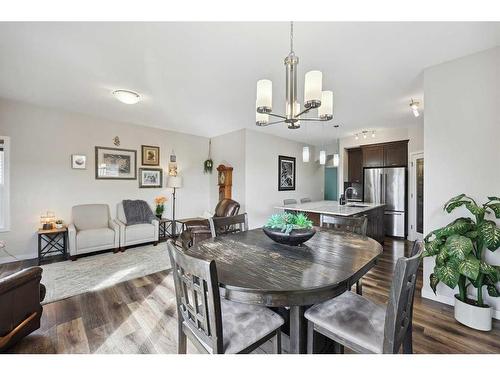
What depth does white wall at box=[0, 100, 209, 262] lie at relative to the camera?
349cm

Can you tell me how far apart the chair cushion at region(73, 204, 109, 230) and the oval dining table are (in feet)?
10.9

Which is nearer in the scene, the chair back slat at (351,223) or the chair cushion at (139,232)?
the chair back slat at (351,223)

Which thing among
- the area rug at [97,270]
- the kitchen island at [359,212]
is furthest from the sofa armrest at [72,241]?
the kitchen island at [359,212]

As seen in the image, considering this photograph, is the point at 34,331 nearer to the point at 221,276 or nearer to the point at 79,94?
the point at 221,276

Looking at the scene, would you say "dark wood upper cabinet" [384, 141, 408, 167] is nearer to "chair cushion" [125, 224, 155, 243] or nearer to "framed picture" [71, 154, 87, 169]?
"chair cushion" [125, 224, 155, 243]

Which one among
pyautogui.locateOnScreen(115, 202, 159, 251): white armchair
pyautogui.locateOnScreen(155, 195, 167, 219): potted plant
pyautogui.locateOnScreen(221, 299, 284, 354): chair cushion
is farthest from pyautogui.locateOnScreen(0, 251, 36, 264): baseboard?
pyautogui.locateOnScreen(221, 299, 284, 354): chair cushion

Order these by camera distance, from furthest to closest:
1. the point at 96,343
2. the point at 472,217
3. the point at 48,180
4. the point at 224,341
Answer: the point at 48,180 → the point at 472,217 → the point at 96,343 → the point at 224,341

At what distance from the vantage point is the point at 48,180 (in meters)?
3.75

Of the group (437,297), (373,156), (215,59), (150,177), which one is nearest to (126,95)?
(215,59)

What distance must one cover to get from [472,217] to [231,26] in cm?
281

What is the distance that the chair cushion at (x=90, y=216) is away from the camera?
390 cm

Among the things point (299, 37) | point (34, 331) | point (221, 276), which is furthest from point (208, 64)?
point (34, 331)

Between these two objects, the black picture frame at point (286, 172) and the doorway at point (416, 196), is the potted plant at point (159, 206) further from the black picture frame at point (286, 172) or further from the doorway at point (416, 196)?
the doorway at point (416, 196)

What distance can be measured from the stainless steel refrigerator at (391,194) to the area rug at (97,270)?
468 cm
